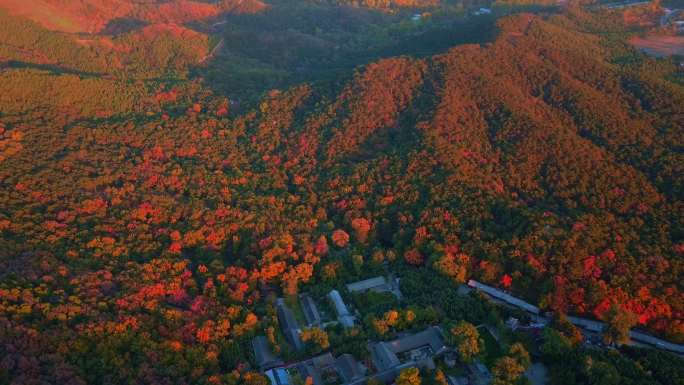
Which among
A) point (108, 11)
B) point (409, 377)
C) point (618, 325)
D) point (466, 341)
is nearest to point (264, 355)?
point (409, 377)

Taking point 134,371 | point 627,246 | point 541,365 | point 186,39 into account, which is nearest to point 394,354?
point 541,365

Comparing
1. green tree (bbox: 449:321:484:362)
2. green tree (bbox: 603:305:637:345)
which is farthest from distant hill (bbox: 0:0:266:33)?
green tree (bbox: 603:305:637:345)

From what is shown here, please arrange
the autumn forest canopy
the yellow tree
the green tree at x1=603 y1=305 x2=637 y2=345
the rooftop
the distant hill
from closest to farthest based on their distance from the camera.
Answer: the yellow tree, the autumn forest canopy, the green tree at x1=603 y1=305 x2=637 y2=345, the rooftop, the distant hill

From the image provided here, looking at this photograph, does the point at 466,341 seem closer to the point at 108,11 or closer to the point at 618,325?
the point at 618,325

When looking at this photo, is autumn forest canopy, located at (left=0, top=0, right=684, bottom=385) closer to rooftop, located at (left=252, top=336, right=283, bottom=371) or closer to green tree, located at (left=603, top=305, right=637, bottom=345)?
green tree, located at (left=603, top=305, right=637, bottom=345)

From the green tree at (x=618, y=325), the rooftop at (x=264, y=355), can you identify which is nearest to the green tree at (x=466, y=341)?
the green tree at (x=618, y=325)

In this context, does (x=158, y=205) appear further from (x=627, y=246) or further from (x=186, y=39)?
(x=186, y=39)

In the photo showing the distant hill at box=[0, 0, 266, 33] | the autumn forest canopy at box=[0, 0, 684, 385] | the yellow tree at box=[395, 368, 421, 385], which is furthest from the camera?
the distant hill at box=[0, 0, 266, 33]

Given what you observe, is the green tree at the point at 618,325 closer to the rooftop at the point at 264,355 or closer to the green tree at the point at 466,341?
the green tree at the point at 466,341
